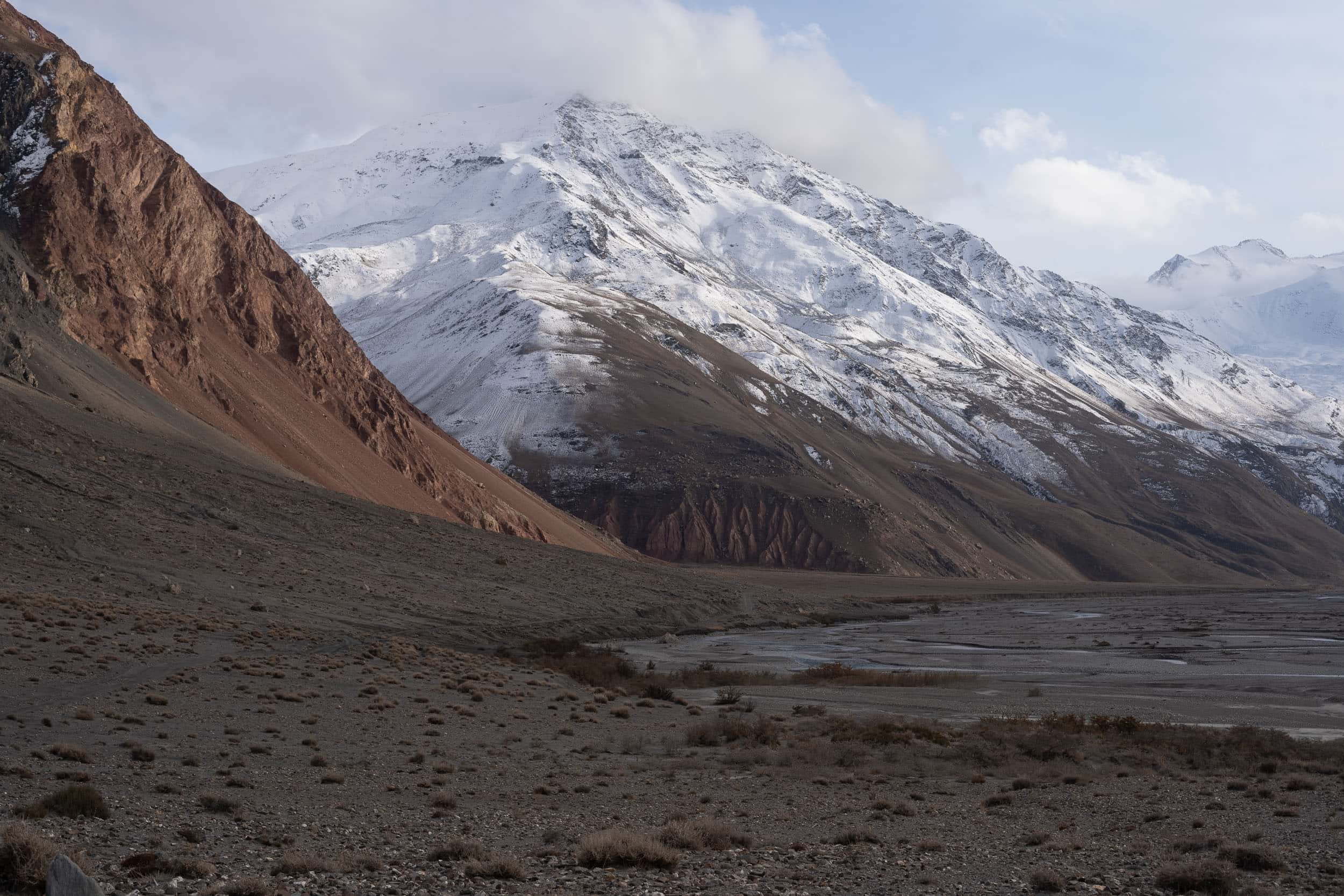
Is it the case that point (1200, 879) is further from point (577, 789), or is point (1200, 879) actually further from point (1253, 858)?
point (577, 789)

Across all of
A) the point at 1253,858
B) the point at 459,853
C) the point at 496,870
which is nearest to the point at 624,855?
the point at 496,870

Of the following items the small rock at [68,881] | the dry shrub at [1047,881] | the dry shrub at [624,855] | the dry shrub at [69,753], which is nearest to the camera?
the small rock at [68,881]

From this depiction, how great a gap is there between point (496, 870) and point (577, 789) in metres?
7.18

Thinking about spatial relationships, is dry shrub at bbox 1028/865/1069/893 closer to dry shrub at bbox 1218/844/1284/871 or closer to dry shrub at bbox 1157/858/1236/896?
dry shrub at bbox 1157/858/1236/896

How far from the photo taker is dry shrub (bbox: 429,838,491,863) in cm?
1384

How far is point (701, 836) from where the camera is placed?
616 inches

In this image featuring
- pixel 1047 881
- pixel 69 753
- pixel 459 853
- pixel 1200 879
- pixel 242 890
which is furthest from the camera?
pixel 69 753

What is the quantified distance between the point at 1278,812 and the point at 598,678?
84.7 feet

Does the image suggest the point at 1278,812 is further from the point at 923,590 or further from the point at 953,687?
the point at 923,590

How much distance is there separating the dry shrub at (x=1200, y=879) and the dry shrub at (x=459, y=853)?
324 inches

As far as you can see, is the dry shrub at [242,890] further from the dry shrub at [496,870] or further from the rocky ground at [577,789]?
the dry shrub at [496,870]

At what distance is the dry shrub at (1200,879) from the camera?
13.3 meters

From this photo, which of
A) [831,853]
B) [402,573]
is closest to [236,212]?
[402,573]

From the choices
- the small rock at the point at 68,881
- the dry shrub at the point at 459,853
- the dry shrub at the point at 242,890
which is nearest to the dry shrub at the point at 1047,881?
the dry shrub at the point at 459,853
